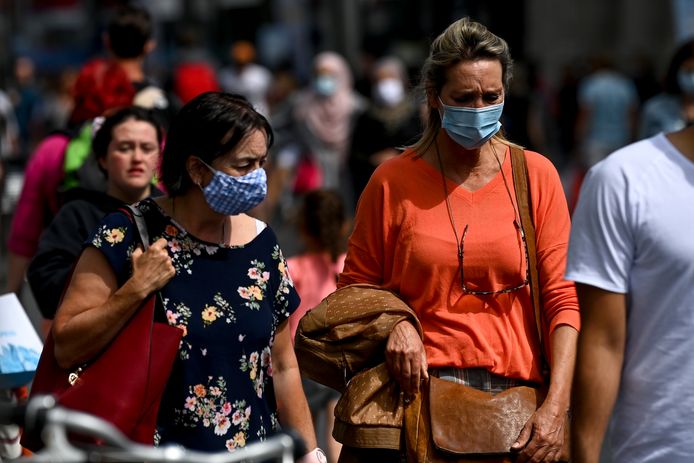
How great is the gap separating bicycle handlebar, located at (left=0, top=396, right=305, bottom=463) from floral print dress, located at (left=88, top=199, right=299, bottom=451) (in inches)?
35.3

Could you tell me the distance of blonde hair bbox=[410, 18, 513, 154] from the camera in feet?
13.2

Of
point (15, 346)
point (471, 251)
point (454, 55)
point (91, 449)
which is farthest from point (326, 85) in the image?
point (91, 449)

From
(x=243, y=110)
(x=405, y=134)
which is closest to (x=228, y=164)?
(x=243, y=110)

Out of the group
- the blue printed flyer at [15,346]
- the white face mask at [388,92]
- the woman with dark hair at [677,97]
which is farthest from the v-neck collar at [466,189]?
the white face mask at [388,92]

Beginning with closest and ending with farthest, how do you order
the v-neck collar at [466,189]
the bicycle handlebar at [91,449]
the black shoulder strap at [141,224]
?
the bicycle handlebar at [91,449], the black shoulder strap at [141,224], the v-neck collar at [466,189]

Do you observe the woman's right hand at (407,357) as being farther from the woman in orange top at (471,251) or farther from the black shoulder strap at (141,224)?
the black shoulder strap at (141,224)

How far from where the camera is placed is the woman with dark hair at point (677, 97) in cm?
754

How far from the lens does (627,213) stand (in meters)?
3.20

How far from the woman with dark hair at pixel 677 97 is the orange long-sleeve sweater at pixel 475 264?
129 inches

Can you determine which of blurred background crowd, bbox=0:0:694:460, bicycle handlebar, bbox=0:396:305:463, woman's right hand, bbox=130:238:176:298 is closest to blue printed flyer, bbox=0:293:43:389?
blurred background crowd, bbox=0:0:694:460

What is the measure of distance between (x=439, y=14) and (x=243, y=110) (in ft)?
79.2

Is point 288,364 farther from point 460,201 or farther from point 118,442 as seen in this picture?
point 118,442

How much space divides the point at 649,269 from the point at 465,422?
86 cm

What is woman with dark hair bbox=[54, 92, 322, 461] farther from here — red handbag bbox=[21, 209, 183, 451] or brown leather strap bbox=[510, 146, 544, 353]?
brown leather strap bbox=[510, 146, 544, 353]
